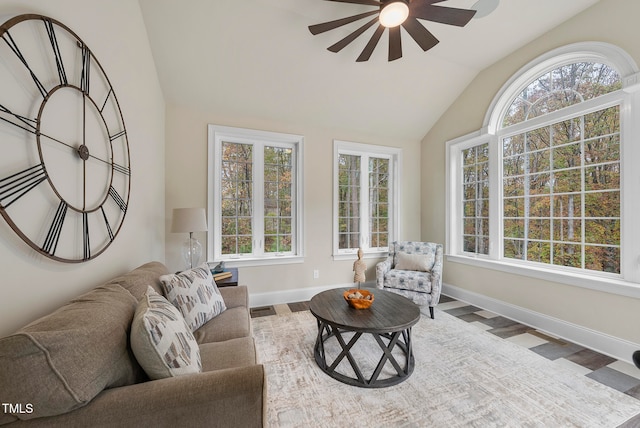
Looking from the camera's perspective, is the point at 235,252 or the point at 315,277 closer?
the point at 235,252

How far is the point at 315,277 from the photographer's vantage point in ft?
12.3

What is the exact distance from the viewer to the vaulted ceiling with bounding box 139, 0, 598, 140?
7.95 feet

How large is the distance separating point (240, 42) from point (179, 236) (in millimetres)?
2303

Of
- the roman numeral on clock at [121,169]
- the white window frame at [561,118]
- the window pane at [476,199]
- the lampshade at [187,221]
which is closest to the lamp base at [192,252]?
the lampshade at [187,221]

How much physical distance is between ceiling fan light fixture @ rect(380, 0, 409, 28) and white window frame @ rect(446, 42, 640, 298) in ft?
6.59

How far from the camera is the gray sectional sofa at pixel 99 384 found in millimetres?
686

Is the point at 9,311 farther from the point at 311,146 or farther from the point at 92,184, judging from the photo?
the point at 311,146

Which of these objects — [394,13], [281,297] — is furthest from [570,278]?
[281,297]

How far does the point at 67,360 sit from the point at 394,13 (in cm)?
256

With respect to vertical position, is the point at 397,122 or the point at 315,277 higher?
the point at 397,122

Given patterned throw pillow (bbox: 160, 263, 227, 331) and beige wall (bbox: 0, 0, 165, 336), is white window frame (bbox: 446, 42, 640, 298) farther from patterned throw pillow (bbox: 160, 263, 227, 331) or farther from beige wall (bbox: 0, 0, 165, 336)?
beige wall (bbox: 0, 0, 165, 336)

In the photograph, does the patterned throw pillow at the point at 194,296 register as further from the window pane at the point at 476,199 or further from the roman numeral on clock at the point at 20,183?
the window pane at the point at 476,199

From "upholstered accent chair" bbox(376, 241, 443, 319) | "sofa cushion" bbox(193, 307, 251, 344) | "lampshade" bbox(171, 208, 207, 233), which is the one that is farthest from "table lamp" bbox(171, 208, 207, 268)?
"upholstered accent chair" bbox(376, 241, 443, 319)

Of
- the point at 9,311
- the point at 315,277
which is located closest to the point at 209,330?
the point at 9,311
